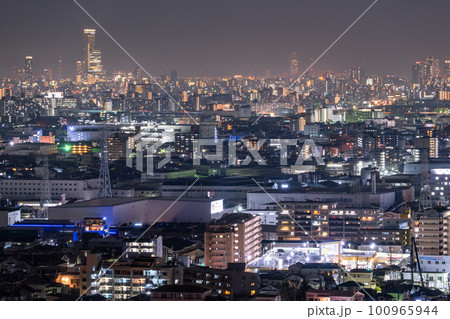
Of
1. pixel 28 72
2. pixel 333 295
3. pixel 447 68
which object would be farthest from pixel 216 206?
pixel 447 68

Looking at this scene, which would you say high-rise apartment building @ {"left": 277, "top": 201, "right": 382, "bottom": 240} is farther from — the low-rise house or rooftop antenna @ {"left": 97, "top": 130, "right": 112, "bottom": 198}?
the low-rise house

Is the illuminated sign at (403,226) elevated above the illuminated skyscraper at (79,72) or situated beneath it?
situated beneath

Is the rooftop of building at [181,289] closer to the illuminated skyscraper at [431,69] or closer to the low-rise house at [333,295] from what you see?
the low-rise house at [333,295]

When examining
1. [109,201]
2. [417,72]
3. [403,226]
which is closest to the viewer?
[403,226]

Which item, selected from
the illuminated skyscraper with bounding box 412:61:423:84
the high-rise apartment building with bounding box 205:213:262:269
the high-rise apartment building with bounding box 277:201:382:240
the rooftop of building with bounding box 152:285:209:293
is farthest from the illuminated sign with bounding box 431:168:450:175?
the illuminated skyscraper with bounding box 412:61:423:84

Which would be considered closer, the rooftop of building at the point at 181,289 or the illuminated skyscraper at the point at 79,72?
the rooftop of building at the point at 181,289
